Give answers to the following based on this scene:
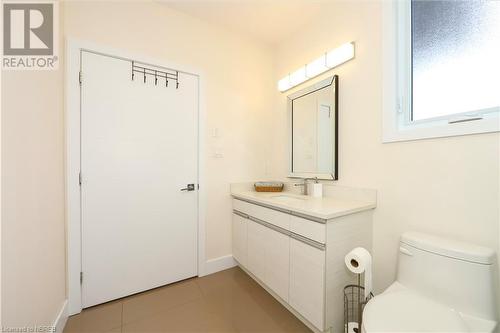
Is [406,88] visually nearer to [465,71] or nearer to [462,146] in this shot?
[465,71]

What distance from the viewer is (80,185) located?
1581 mm

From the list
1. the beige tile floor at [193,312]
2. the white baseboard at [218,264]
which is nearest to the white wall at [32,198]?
the beige tile floor at [193,312]

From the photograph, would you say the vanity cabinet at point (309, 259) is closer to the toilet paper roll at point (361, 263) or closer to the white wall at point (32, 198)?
the toilet paper roll at point (361, 263)

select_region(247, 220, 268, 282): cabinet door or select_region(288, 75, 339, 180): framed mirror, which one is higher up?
select_region(288, 75, 339, 180): framed mirror

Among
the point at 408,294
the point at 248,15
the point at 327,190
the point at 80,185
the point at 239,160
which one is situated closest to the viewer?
the point at 408,294

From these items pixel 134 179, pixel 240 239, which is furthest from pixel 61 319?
pixel 240 239

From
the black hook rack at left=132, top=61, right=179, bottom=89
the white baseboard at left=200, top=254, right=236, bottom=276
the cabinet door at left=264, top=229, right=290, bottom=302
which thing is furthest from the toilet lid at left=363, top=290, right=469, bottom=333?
the black hook rack at left=132, top=61, right=179, bottom=89

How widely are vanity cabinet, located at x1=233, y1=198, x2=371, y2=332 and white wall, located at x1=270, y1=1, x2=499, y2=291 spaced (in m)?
0.23

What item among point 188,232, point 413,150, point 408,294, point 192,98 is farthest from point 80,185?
point 413,150

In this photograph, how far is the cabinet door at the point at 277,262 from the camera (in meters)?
1.52

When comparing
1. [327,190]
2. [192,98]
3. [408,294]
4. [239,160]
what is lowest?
[408,294]

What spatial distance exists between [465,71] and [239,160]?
6.02 feet

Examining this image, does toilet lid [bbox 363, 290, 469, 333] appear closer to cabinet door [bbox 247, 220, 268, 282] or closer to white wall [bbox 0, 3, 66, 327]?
cabinet door [bbox 247, 220, 268, 282]

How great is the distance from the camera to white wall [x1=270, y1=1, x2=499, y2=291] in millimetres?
1057
